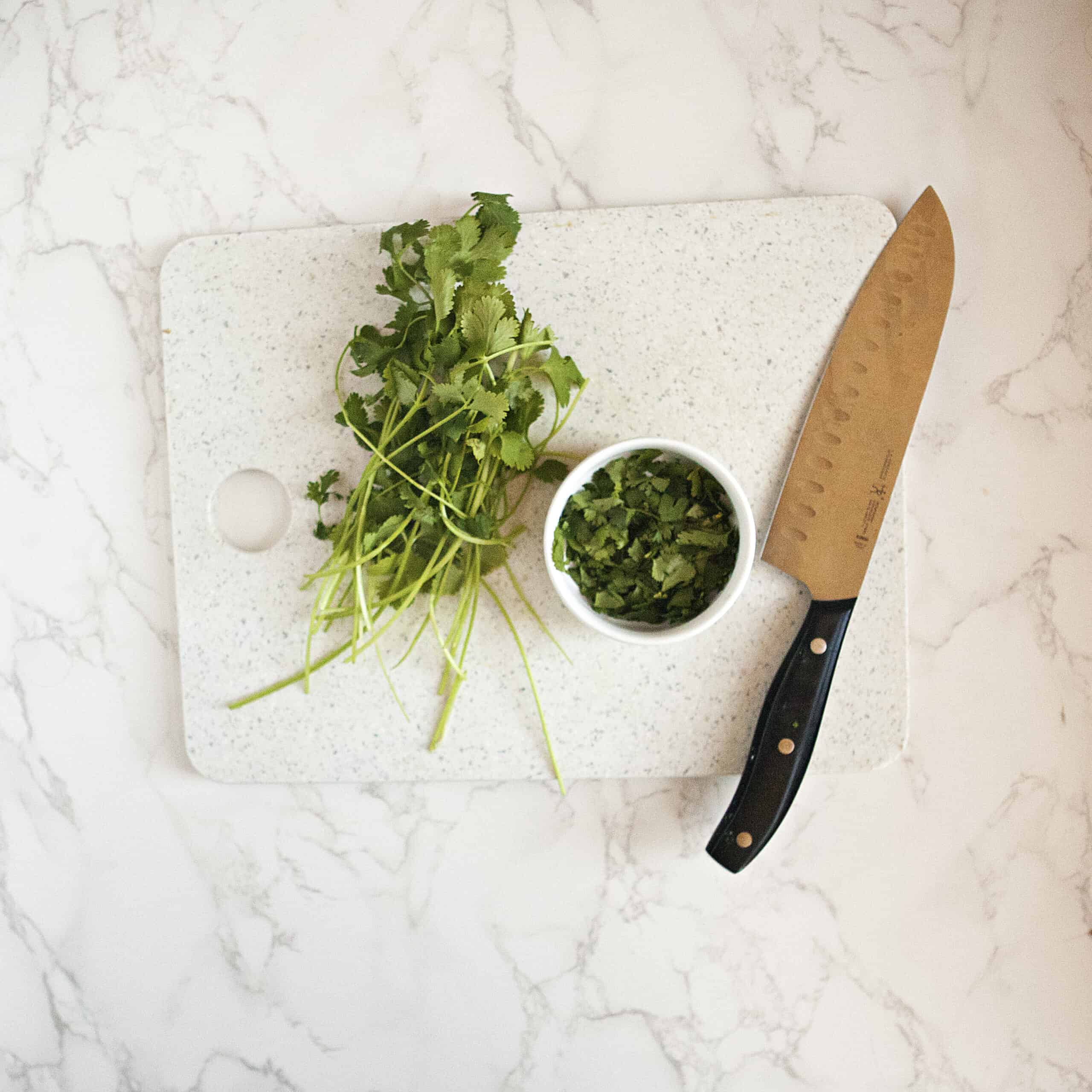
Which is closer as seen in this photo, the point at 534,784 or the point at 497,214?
the point at 497,214

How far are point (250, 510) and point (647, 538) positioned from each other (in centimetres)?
45

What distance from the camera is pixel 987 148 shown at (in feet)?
3.07

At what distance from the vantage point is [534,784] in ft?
3.18

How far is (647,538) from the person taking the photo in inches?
33.3

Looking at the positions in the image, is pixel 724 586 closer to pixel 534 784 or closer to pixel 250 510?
pixel 534 784

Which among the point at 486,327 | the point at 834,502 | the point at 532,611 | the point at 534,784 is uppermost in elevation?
the point at 486,327

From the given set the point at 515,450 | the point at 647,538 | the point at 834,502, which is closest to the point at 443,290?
the point at 515,450

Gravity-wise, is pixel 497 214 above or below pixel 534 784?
above

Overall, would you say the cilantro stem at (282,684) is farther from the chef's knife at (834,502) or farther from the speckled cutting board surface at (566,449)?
the chef's knife at (834,502)

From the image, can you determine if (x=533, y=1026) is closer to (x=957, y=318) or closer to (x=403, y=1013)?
(x=403, y=1013)

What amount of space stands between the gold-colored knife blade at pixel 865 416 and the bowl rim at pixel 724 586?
0.23ft

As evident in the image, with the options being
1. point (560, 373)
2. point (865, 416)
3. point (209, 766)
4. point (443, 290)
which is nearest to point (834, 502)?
point (865, 416)

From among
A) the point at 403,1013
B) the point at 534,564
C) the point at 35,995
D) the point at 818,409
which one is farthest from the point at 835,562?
the point at 35,995

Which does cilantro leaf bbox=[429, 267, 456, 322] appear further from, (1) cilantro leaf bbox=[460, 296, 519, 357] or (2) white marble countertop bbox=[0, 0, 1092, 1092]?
(2) white marble countertop bbox=[0, 0, 1092, 1092]
